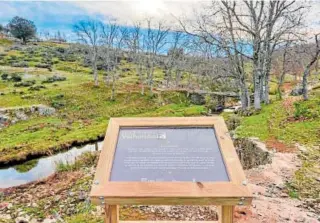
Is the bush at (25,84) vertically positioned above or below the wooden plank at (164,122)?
below

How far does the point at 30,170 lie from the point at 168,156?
12.1 metres

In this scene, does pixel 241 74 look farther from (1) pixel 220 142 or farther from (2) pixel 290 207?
(1) pixel 220 142

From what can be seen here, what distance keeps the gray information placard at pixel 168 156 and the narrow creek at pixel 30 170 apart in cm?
918

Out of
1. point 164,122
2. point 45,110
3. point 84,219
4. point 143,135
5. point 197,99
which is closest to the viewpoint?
point 143,135

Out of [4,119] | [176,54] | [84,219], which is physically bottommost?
[4,119]

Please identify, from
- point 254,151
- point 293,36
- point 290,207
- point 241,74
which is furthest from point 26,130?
point 290,207

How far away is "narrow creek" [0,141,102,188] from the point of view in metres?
13.2

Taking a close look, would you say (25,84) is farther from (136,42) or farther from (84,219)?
(84,219)

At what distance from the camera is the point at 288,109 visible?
18.6 m

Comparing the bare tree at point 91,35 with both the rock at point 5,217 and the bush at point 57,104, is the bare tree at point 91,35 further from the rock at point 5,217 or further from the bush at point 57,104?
the rock at point 5,217

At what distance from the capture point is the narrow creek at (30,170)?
13.2m

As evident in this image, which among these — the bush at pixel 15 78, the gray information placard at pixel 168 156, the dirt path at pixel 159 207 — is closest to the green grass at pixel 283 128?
the dirt path at pixel 159 207

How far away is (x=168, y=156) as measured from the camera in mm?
4098

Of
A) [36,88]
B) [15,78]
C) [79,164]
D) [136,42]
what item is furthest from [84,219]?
[136,42]
